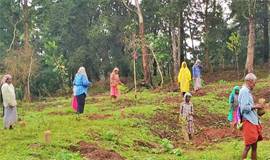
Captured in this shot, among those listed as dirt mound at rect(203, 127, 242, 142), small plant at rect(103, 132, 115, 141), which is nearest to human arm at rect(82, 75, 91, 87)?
small plant at rect(103, 132, 115, 141)

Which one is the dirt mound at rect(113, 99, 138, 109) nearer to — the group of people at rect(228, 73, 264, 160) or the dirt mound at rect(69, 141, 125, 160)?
the dirt mound at rect(69, 141, 125, 160)

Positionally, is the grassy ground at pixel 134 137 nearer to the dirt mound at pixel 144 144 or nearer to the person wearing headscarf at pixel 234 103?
the dirt mound at pixel 144 144

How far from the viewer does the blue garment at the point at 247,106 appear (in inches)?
267

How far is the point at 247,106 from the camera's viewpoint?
675 centimetres

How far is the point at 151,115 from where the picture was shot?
12.7 m

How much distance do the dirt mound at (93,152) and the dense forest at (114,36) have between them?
15.7 m

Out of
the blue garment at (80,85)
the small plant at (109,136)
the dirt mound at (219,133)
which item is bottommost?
the dirt mound at (219,133)

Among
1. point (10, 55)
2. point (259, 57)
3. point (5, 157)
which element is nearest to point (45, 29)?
point (10, 55)

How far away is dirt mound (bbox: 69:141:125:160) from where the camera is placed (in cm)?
761

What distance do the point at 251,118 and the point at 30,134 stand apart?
5379mm

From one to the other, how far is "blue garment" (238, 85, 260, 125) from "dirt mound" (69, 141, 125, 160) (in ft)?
8.93

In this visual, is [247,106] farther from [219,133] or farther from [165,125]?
[165,125]

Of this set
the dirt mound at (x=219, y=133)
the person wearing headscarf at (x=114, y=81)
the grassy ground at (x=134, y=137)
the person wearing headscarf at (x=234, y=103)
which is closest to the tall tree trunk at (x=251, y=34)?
the grassy ground at (x=134, y=137)

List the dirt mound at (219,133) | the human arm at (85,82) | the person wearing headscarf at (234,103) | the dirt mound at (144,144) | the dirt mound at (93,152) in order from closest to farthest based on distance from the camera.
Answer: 1. the dirt mound at (93,152)
2. the dirt mound at (144,144)
3. the dirt mound at (219,133)
4. the person wearing headscarf at (234,103)
5. the human arm at (85,82)
